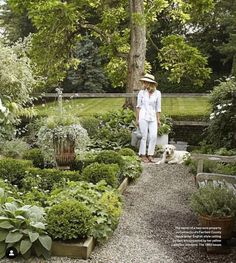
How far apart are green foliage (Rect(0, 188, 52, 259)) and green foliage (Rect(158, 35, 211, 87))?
23.9 ft

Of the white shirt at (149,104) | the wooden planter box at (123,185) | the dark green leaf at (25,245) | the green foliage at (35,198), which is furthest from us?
the white shirt at (149,104)

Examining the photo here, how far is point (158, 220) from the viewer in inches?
175

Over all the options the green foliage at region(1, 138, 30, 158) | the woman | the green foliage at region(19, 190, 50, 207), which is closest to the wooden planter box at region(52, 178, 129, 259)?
the green foliage at region(19, 190, 50, 207)

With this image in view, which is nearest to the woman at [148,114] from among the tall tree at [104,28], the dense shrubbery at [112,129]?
the dense shrubbery at [112,129]

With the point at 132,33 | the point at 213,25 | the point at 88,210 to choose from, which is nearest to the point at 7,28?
the point at 213,25

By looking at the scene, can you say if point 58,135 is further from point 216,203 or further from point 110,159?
point 216,203

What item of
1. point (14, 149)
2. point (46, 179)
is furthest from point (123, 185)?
point (14, 149)

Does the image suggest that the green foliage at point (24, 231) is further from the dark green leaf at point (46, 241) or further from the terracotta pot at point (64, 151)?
the terracotta pot at point (64, 151)

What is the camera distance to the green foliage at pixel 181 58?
10.0 meters

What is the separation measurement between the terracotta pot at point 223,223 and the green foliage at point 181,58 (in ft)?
22.1

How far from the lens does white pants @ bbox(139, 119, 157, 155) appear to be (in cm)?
746

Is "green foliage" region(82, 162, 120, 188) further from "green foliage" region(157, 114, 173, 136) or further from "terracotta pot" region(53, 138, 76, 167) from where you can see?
"green foliage" region(157, 114, 173, 136)

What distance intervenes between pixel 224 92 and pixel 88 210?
492cm

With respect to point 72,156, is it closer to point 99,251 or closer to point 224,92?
point 99,251
